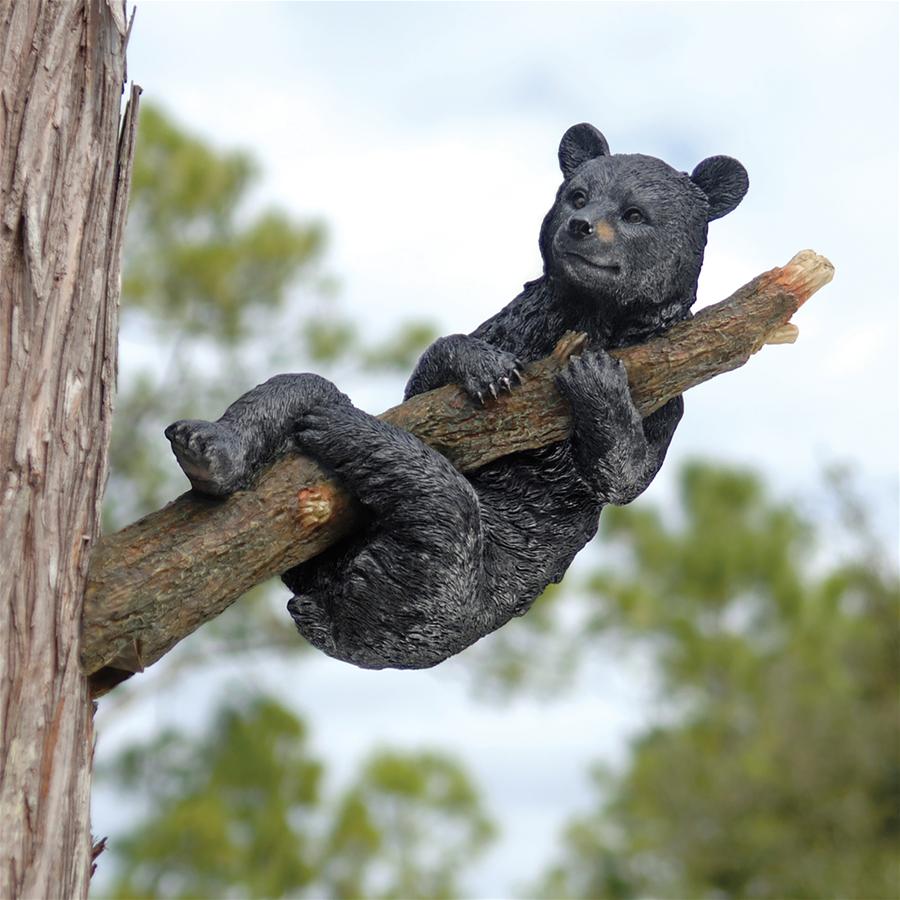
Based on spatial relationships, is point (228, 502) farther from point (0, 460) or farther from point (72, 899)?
point (72, 899)

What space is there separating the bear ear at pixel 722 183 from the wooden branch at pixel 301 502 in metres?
0.21

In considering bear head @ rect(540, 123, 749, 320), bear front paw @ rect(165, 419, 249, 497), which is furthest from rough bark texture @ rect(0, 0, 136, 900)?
bear head @ rect(540, 123, 749, 320)

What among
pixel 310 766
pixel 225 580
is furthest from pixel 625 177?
pixel 310 766

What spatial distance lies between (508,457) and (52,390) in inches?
44.1

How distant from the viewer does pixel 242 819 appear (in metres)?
11.7

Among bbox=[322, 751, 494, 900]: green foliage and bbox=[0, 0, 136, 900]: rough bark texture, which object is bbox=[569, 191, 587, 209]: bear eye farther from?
bbox=[322, 751, 494, 900]: green foliage

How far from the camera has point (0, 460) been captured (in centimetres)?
273

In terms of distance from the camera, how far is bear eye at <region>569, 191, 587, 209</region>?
122 inches

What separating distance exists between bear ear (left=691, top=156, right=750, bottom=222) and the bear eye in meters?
0.33

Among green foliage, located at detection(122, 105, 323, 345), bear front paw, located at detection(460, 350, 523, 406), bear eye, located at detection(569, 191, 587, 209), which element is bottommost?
bear front paw, located at detection(460, 350, 523, 406)

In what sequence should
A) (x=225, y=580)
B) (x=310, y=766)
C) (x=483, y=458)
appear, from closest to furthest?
(x=225, y=580) < (x=483, y=458) < (x=310, y=766)

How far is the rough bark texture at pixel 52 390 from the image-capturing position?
8.80 feet

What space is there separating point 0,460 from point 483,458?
1.12m

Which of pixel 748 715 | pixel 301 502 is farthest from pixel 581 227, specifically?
pixel 748 715
